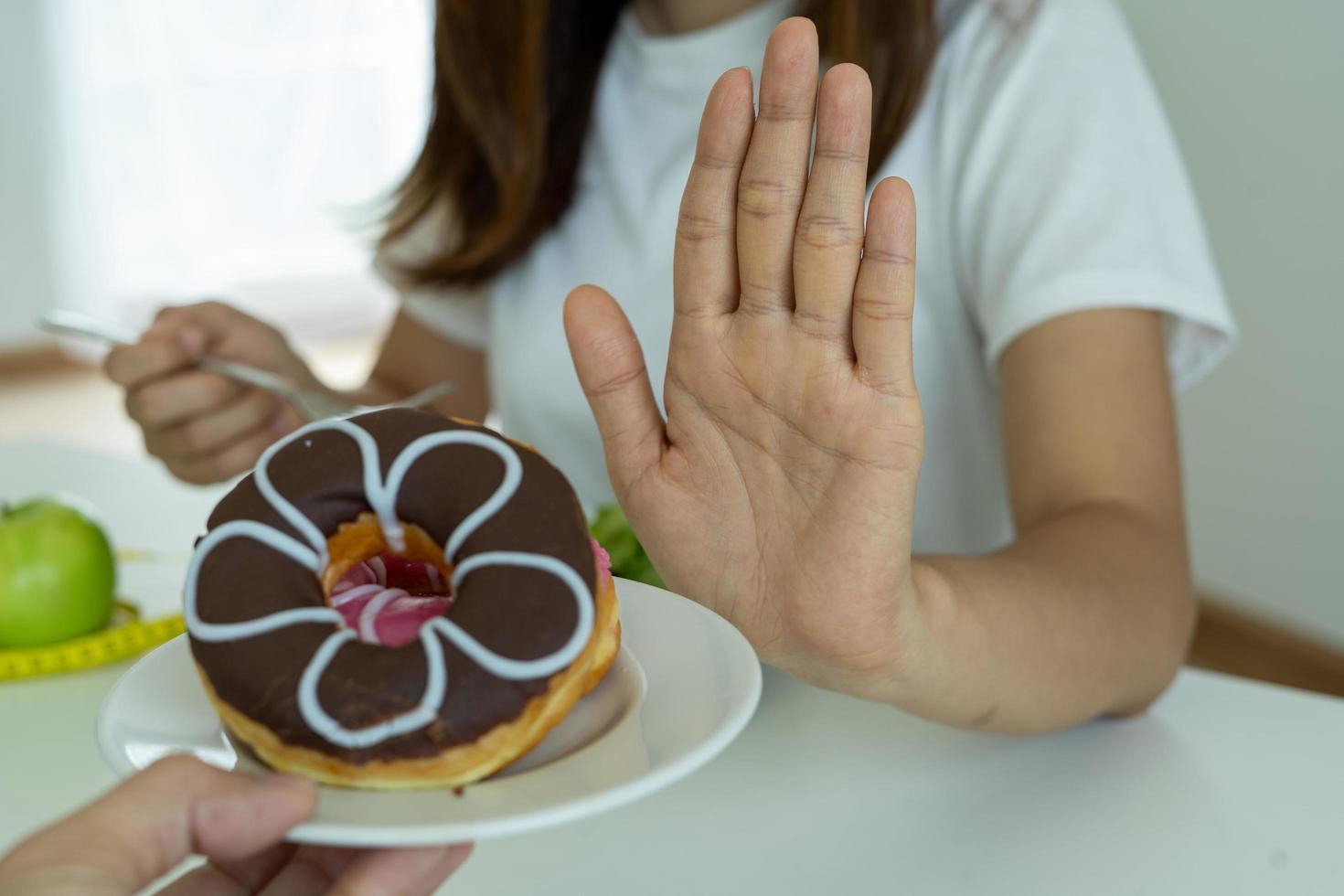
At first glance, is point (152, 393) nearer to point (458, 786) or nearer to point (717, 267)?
point (717, 267)

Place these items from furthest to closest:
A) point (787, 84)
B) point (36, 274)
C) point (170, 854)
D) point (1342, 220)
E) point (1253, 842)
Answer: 1. point (36, 274)
2. point (1342, 220)
3. point (1253, 842)
4. point (787, 84)
5. point (170, 854)

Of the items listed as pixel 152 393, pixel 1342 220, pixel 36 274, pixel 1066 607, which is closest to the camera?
pixel 1066 607

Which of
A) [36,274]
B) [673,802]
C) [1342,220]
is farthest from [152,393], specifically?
[36,274]

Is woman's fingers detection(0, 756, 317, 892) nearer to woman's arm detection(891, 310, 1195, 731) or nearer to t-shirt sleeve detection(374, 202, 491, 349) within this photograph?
woman's arm detection(891, 310, 1195, 731)

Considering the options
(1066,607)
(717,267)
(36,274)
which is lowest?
(36,274)

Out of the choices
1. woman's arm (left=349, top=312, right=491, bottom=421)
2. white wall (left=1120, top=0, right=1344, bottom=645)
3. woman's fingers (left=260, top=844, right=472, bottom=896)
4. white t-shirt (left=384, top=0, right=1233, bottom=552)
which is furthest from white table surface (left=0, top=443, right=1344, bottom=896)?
white wall (left=1120, top=0, right=1344, bottom=645)

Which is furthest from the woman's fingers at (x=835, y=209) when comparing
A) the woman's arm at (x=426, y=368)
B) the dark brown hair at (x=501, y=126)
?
the woman's arm at (x=426, y=368)
